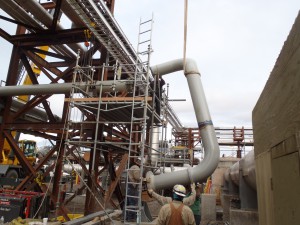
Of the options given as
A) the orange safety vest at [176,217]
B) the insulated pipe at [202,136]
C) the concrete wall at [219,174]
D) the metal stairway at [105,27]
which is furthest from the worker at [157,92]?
the concrete wall at [219,174]

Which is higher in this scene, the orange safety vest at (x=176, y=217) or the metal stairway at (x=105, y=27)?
the metal stairway at (x=105, y=27)

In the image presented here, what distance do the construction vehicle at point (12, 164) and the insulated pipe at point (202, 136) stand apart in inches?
312

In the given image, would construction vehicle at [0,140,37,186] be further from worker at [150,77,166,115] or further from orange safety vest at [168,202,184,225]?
orange safety vest at [168,202,184,225]

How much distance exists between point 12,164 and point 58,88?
1076 centimetres

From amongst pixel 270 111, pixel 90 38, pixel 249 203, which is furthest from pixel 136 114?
pixel 270 111

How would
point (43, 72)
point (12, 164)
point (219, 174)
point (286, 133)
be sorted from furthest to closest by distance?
point (12, 164) → point (219, 174) → point (43, 72) → point (286, 133)

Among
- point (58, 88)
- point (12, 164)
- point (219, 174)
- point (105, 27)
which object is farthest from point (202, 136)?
point (12, 164)

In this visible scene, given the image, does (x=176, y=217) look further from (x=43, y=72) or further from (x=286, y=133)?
(x=43, y=72)

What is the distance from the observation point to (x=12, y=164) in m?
18.0

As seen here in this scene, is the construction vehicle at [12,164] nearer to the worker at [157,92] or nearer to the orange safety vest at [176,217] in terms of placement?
the worker at [157,92]

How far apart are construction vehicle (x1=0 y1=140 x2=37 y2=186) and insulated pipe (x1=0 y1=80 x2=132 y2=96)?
449 cm

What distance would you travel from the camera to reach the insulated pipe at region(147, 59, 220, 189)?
8.84 metres

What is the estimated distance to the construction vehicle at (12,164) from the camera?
42.5 feet

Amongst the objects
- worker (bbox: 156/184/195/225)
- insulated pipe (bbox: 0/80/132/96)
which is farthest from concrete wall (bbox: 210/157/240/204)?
worker (bbox: 156/184/195/225)
